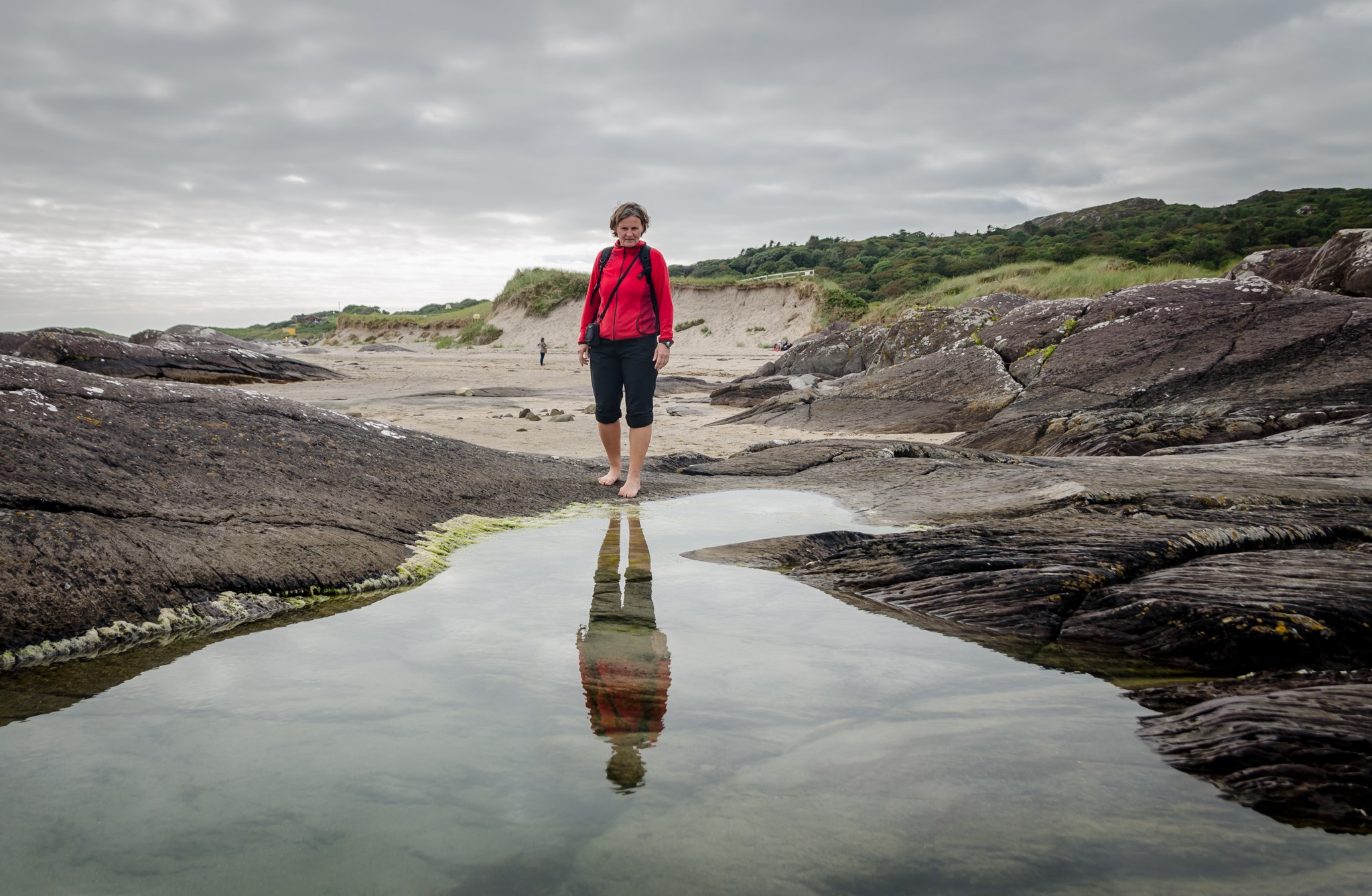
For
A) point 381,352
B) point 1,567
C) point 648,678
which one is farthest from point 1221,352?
point 381,352

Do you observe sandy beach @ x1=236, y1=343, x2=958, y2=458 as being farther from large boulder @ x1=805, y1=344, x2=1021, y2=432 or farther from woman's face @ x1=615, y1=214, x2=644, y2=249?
woman's face @ x1=615, y1=214, x2=644, y2=249

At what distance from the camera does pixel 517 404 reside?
11422 millimetres

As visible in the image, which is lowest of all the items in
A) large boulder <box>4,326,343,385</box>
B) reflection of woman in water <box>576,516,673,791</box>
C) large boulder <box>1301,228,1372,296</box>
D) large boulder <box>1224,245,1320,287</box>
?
reflection of woman in water <box>576,516,673,791</box>

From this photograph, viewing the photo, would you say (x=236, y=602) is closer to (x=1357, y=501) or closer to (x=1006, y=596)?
(x=1006, y=596)

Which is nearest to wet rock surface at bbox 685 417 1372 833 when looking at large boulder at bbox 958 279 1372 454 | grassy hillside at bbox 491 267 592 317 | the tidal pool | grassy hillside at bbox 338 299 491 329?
the tidal pool

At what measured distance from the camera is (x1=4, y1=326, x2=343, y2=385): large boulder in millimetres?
12203

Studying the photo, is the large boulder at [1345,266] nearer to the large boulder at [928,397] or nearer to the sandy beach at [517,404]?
the large boulder at [928,397]

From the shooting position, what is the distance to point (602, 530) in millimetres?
3875

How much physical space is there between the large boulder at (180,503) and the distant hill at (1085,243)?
24.5m

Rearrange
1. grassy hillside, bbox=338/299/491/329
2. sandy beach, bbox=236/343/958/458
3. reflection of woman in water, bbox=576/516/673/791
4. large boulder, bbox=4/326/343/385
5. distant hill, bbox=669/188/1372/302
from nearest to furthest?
reflection of woman in water, bbox=576/516/673/791
sandy beach, bbox=236/343/958/458
large boulder, bbox=4/326/343/385
distant hill, bbox=669/188/1372/302
grassy hillside, bbox=338/299/491/329

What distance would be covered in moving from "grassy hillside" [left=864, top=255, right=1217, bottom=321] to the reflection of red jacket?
13.3 m

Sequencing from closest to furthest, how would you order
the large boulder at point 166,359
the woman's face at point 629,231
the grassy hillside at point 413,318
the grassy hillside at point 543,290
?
the woman's face at point 629,231
the large boulder at point 166,359
the grassy hillside at point 543,290
the grassy hillside at point 413,318

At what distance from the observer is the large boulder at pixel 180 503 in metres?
2.23

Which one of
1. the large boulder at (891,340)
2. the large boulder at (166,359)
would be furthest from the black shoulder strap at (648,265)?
the large boulder at (166,359)
